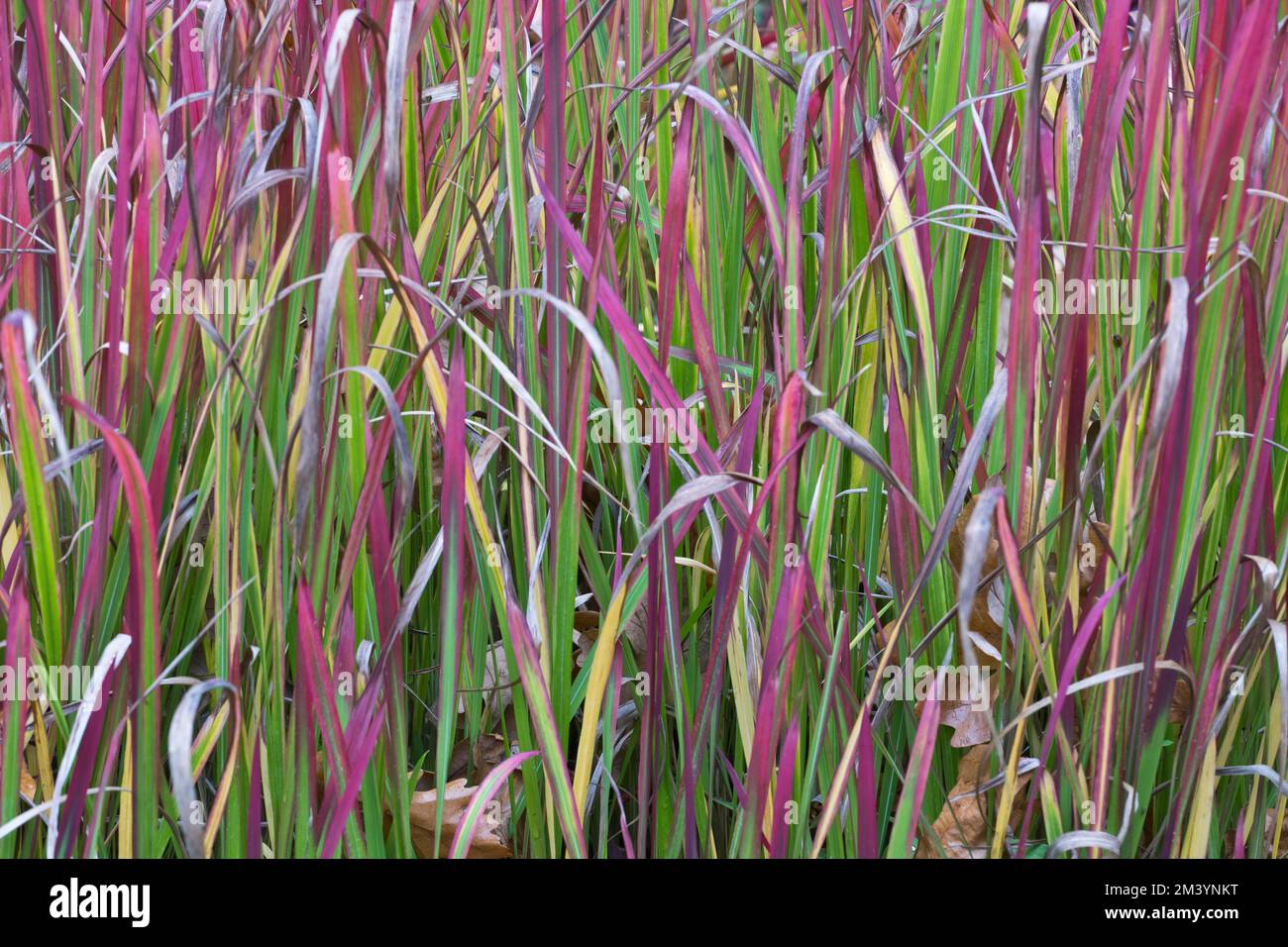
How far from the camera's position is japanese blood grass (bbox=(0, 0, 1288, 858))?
0.56 m

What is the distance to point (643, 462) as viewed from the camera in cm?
74

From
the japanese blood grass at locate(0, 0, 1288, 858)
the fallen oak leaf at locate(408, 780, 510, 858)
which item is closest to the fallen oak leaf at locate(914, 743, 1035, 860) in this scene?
the japanese blood grass at locate(0, 0, 1288, 858)

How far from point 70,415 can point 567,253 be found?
332 millimetres

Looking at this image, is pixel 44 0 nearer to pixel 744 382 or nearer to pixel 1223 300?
pixel 744 382

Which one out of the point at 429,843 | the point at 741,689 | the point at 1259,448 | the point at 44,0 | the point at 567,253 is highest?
the point at 44,0

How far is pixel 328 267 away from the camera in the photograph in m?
0.46

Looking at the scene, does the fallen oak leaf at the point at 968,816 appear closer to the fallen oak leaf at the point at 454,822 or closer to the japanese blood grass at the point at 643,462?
the japanese blood grass at the point at 643,462

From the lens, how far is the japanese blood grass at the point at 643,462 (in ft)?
1.83

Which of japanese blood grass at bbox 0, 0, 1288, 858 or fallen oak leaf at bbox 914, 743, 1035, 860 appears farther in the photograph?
fallen oak leaf at bbox 914, 743, 1035, 860

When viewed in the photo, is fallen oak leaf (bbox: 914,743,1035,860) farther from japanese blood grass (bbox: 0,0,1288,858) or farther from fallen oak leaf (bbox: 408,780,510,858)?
fallen oak leaf (bbox: 408,780,510,858)

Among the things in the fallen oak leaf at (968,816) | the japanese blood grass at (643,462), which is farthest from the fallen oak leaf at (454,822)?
the fallen oak leaf at (968,816)

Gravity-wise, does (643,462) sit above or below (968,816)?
above

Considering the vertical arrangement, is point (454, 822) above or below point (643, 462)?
below
